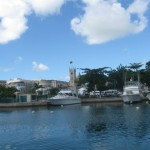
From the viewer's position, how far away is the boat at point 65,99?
438 ft

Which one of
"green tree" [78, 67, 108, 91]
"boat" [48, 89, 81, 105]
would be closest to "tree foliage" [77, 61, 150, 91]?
"green tree" [78, 67, 108, 91]

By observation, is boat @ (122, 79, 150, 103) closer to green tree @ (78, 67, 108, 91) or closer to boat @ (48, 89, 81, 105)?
boat @ (48, 89, 81, 105)

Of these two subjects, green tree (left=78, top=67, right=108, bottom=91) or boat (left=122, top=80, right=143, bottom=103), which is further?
green tree (left=78, top=67, right=108, bottom=91)

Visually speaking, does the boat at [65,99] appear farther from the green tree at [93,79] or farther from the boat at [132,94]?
the green tree at [93,79]

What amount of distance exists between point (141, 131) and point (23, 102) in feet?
287

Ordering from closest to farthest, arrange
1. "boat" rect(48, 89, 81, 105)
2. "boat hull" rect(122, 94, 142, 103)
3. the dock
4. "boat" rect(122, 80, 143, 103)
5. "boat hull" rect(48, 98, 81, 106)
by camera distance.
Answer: "boat hull" rect(122, 94, 142, 103) → "boat" rect(122, 80, 143, 103) → "boat hull" rect(48, 98, 81, 106) → "boat" rect(48, 89, 81, 105) → the dock

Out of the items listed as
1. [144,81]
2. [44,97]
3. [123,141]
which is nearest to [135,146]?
[123,141]

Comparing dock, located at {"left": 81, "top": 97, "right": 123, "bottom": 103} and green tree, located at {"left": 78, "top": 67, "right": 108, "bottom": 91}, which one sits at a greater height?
green tree, located at {"left": 78, "top": 67, "right": 108, "bottom": 91}

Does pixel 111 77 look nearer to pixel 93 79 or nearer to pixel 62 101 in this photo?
pixel 93 79

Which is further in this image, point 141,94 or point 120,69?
point 120,69

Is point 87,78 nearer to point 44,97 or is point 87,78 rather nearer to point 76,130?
point 44,97

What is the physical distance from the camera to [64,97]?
136m

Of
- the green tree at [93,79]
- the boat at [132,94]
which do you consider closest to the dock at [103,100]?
the boat at [132,94]

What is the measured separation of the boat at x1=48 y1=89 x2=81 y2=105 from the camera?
438ft
